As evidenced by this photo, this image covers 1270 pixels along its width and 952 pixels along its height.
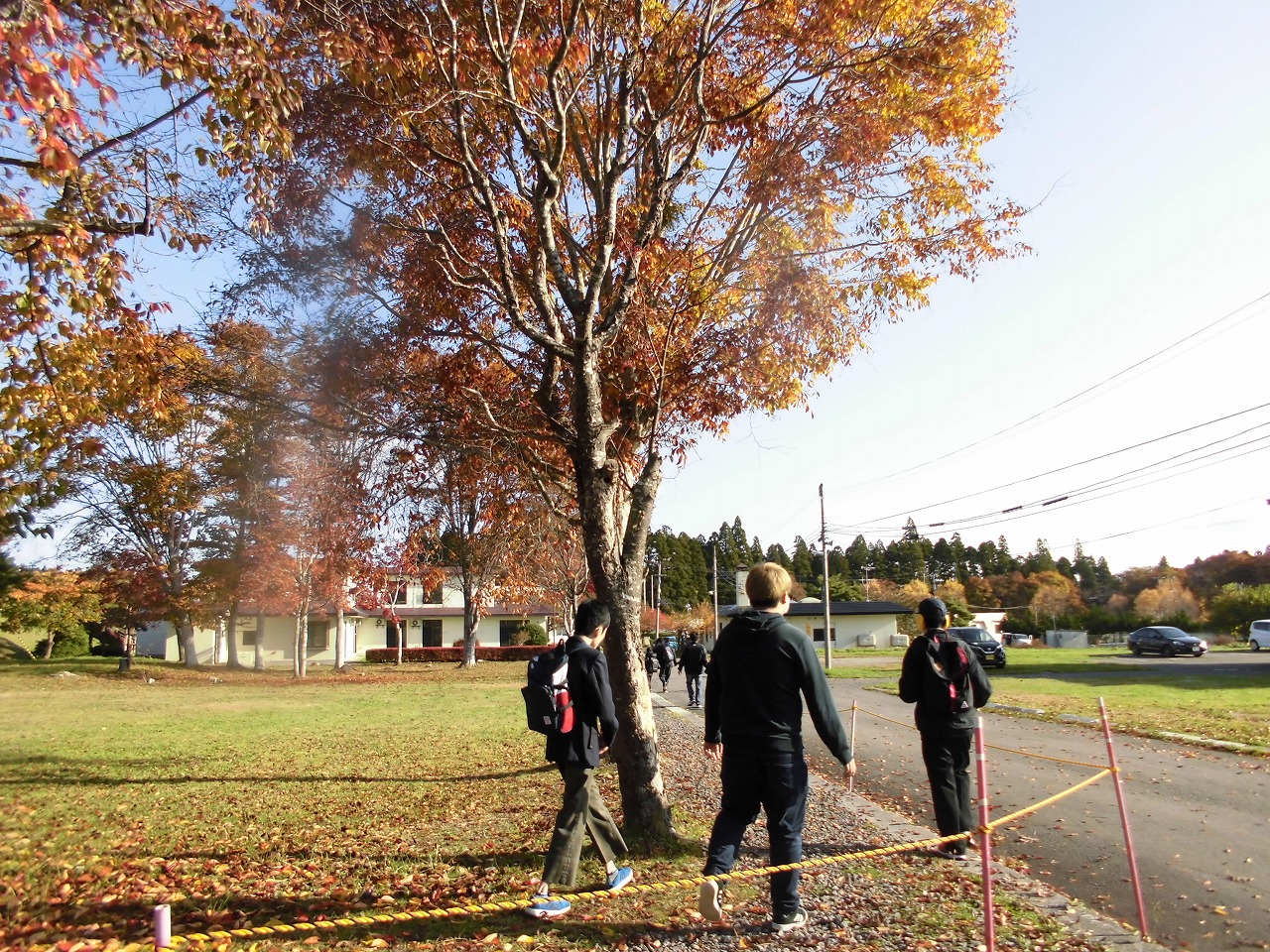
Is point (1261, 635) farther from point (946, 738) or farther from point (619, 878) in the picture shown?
point (619, 878)

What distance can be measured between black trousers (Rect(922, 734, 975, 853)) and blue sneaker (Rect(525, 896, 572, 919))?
2853 mm

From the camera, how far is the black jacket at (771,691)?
4297 millimetres

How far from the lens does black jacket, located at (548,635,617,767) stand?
492cm

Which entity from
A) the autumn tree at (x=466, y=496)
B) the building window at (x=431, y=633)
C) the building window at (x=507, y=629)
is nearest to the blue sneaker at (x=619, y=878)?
the autumn tree at (x=466, y=496)

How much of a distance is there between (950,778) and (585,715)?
9.46 ft

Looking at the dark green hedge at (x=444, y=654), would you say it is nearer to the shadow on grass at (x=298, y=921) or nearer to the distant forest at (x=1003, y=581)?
the distant forest at (x=1003, y=581)

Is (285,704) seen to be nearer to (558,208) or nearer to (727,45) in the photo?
(558,208)

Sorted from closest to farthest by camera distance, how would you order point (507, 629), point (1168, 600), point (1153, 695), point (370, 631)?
1. point (1153, 695)
2. point (370, 631)
3. point (507, 629)
4. point (1168, 600)

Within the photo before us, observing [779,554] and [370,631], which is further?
[779,554]

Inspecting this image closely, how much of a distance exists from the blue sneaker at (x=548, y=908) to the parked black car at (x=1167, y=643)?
45.7 m

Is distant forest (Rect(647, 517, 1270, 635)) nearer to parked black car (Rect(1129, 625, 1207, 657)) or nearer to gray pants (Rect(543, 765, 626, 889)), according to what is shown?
parked black car (Rect(1129, 625, 1207, 657))

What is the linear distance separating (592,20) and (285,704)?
1987 centimetres

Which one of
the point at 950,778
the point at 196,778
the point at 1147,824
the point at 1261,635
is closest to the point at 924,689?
the point at 950,778

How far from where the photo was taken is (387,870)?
588 centimetres
